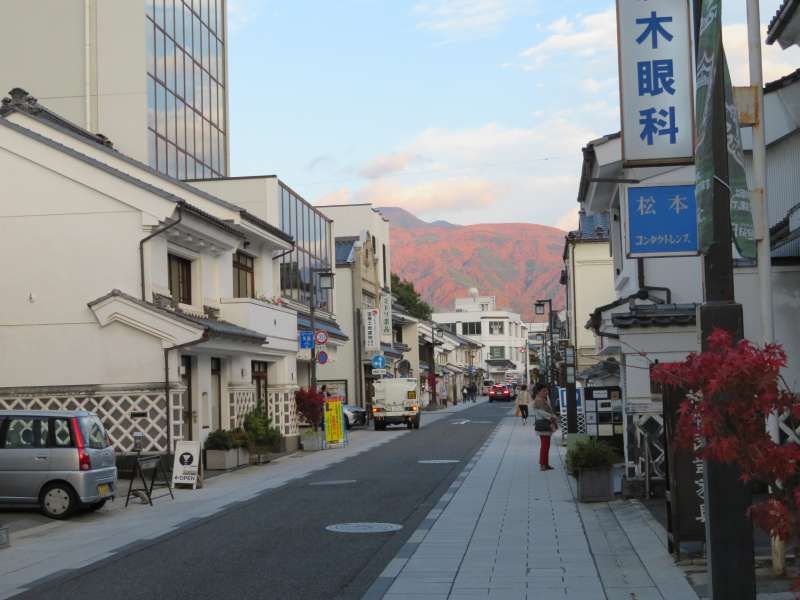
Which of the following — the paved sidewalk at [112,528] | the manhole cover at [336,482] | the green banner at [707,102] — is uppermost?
the green banner at [707,102]

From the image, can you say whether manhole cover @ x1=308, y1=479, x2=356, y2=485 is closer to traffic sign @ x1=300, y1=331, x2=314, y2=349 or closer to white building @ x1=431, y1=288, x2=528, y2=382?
traffic sign @ x1=300, y1=331, x2=314, y2=349

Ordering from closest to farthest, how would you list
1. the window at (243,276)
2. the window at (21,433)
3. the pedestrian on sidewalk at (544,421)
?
the window at (21,433) < the pedestrian on sidewalk at (544,421) < the window at (243,276)

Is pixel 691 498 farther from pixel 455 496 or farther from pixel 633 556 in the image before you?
pixel 455 496

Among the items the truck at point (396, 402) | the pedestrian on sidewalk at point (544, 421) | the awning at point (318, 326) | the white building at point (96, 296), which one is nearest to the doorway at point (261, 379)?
the white building at point (96, 296)

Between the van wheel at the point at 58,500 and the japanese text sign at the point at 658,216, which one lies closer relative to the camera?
the japanese text sign at the point at 658,216

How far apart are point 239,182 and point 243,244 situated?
8.94 metres

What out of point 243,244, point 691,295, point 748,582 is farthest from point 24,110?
point 748,582

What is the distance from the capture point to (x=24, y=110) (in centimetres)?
2706

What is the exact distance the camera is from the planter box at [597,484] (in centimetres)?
1684

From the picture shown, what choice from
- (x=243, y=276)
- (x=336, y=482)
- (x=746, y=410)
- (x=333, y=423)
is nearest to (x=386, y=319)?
(x=333, y=423)

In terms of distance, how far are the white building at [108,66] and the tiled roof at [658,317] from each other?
26.6m

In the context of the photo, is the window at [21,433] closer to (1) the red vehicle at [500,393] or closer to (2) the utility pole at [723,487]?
(2) the utility pole at [723,487]

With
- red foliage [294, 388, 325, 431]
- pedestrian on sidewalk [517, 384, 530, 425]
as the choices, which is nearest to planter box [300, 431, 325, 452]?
red foliage [294, 388, 325, 431]

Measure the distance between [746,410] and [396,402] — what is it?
138 feet
